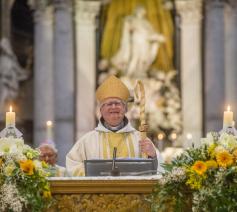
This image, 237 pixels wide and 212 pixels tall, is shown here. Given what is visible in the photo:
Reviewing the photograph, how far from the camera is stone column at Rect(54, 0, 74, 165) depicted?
2044 cm

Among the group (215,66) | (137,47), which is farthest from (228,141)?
(137,47)

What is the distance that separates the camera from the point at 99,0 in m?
21.2

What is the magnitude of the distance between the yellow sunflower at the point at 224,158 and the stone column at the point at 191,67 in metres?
13.3

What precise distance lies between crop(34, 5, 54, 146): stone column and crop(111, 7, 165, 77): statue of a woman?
135 centimetres

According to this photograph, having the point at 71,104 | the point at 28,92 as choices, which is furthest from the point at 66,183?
the point at 28,92

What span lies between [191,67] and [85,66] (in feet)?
7.03

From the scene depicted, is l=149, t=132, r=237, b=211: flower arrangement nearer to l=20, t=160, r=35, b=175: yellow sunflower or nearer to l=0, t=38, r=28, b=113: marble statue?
l=20, t=160, r=35, b=175: yellow sunflower

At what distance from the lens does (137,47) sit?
832 inches

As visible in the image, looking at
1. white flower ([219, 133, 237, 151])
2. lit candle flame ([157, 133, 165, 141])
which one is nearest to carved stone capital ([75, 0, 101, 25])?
lit candle flame ([157, 133, 165, 141])

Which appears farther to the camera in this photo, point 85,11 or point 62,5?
point 85,11

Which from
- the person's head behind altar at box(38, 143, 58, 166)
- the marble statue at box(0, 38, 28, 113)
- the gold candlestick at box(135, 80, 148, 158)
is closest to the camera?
the gold candlestick at box(135, 80, 148, 158)

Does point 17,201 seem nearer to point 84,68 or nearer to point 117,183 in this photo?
point 117,183

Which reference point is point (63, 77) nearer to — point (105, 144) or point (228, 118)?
point (105, 144)

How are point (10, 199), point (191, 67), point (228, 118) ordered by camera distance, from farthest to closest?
point (191, 67), point (228, 118), point (10, 199)
